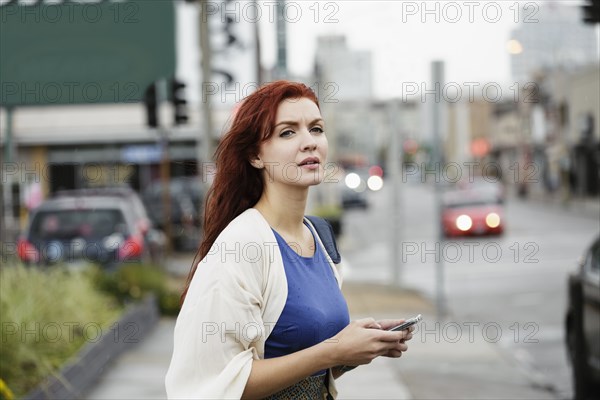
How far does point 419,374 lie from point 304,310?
282 inches

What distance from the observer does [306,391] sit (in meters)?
2.99

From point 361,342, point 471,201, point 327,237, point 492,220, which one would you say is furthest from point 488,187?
point 361,342

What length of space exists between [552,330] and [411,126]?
180 m

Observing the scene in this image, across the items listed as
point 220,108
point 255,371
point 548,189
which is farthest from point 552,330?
point 548,189

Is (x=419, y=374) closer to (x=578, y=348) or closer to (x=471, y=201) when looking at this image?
(x=578, y=348)

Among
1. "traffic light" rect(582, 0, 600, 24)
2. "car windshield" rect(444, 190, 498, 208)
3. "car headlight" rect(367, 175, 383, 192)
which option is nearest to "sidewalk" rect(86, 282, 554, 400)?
"traffic light" rect(582, 0, 600, 24)

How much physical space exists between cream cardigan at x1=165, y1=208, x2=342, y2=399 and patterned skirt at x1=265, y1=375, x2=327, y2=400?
0.64ft

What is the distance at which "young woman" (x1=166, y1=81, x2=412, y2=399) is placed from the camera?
2.70m

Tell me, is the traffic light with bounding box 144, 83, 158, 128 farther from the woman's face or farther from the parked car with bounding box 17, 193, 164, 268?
the woman's face

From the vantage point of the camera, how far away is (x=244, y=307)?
2693mm

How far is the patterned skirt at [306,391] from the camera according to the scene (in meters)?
2.94

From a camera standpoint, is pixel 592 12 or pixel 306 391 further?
pixel 592 12

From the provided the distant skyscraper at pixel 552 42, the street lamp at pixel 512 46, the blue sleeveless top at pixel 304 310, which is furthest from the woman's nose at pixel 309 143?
the distant skyscraper at pixel 552 42

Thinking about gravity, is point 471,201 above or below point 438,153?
below
